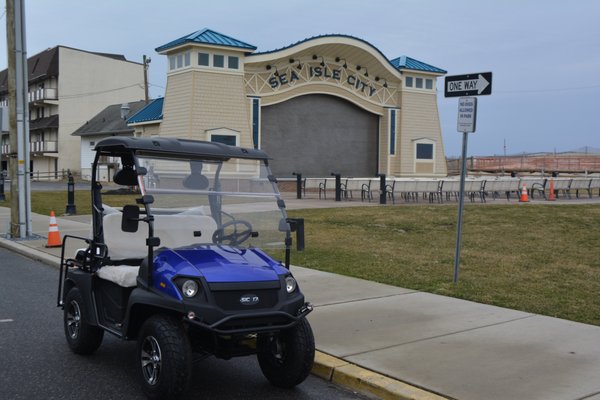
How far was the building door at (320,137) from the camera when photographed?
115ft

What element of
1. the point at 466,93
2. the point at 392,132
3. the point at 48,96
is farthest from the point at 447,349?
the point at 48,96

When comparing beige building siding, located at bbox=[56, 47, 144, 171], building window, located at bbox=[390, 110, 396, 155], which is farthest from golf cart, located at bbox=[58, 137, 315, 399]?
beige building siding, located at bbox=[56, 47, 144, 171]

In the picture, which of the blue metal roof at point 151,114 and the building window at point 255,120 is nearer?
the building window at point 255,120

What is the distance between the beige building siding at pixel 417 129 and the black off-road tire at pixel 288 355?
33.8 metres

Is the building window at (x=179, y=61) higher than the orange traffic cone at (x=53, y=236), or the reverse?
the building window at (x=179, y=61)

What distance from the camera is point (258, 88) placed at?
3344cm

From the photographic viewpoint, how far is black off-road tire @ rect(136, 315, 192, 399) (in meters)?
4.43

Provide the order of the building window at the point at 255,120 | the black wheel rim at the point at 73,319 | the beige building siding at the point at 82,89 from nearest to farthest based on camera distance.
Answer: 1. the black wheel rim at the point at 73,319
2. the building window at the point at 255,120
3. the beige building siding at the point at 82,89

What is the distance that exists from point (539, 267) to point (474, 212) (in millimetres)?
8927

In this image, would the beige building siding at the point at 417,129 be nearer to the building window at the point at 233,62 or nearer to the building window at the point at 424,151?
the building window at the point at 424,151

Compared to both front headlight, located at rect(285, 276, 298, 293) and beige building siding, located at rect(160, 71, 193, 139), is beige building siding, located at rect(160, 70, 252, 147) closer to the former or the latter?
beige building siding, located at rect(160, 71, 193, 139)

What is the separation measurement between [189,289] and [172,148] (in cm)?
135

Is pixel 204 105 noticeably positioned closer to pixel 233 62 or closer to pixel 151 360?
pixel 233 62

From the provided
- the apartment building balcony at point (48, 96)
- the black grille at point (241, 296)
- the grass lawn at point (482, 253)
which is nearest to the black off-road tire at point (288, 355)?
the black grille at point (241, 296)
